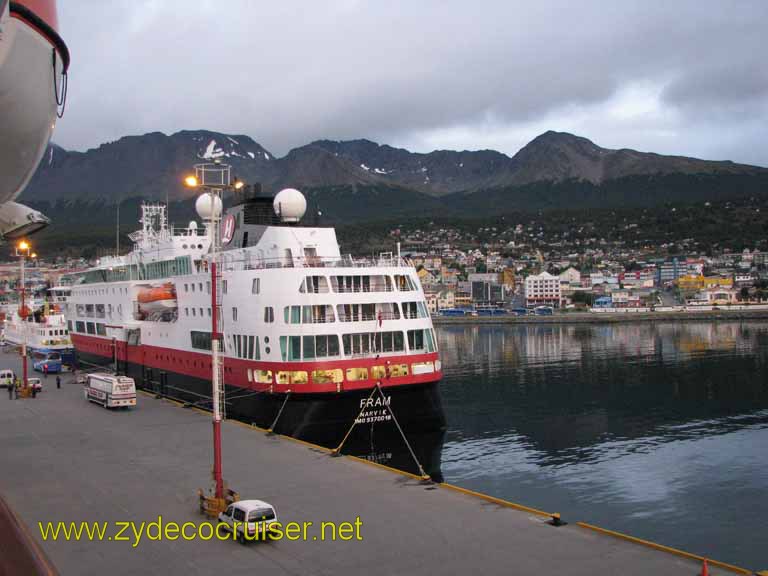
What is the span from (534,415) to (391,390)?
1493 cm

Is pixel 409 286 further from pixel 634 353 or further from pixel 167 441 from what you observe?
pixel 634 353

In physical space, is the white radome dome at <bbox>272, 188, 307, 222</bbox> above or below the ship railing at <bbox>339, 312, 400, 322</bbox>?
above

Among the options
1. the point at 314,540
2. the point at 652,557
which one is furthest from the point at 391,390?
the point at 652,557

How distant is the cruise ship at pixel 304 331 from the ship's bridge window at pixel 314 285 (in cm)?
4

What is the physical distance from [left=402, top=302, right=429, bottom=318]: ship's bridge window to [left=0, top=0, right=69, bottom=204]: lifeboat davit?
72.1 feet

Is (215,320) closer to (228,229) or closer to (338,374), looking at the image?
(338,374)

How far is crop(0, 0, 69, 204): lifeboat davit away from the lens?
551cm

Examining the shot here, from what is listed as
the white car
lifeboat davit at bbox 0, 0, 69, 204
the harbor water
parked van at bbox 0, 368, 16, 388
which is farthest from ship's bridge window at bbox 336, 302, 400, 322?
parked van at bbox 0, 368, 16, 388

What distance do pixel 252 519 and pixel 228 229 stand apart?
911 inches

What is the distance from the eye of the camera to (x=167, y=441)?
24.6 metres

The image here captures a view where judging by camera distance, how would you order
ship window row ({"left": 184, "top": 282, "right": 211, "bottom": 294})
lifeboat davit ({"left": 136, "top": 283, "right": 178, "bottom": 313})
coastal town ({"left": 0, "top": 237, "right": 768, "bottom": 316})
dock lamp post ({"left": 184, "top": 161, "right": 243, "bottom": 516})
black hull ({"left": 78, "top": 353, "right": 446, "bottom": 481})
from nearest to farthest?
1. dock lamp post ({"left": 184, "top": 161, "right": 243, "bottom": 516})
2. black hull ({"left": 78, "top": 353, "right": 446, "bottom": 481})
3. ship window row ({"left": 184, "top": 282, "right": 211, "bottom": 294})
4. lifeboat davit ({"left": 136, "top": 283, "right": 178, "bottom": 313})
5. coastal town ({"left": 0, "top": 237, "right": 768, "bottom": 316})

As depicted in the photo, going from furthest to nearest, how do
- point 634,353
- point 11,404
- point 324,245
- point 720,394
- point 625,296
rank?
point 625,296 → point 634,353 → point 720,394 → point 11,404 → point 324,245

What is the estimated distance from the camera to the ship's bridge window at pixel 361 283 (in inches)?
1067

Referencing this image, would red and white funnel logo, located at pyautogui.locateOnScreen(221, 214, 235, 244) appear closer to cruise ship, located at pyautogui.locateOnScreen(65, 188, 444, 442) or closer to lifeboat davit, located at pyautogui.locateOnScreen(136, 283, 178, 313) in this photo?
cruise ship, located at pyautogui.locateOnScreen(65, 188, 444, 442)
